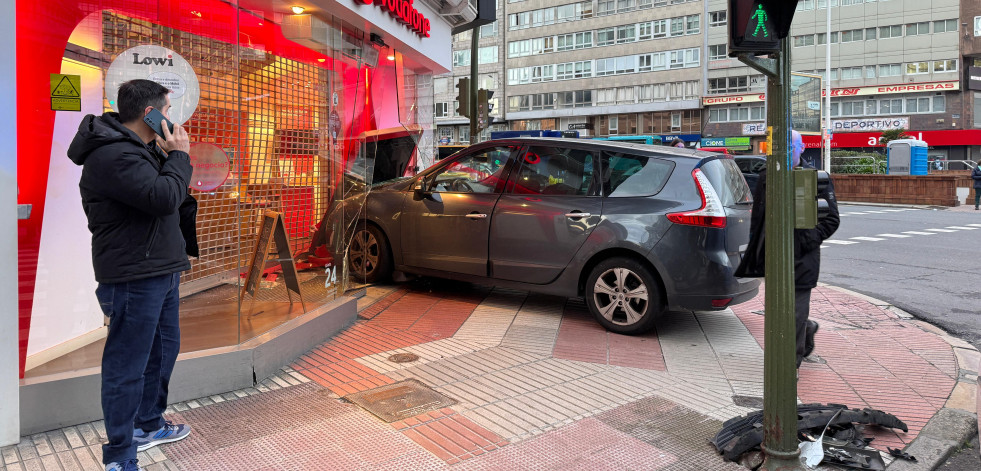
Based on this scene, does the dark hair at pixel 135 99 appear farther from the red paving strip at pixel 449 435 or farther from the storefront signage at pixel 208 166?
the red paving strip at pixel 449 435

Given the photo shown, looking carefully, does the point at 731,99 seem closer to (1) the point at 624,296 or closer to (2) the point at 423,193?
(2) the point at 423,193

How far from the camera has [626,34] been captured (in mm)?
61625

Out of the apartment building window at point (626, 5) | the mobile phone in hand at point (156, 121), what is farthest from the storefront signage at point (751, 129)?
the mobile phone in hand at point (156, 121)

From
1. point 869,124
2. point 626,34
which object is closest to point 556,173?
point 869,124

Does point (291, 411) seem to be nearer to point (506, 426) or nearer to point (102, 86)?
point (506, 426)

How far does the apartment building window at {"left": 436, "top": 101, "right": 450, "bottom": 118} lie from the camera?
224ft

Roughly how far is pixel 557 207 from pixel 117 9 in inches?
152

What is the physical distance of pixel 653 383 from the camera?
4984 mm

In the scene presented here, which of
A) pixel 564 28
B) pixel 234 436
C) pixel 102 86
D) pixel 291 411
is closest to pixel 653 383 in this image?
pixel 291 411

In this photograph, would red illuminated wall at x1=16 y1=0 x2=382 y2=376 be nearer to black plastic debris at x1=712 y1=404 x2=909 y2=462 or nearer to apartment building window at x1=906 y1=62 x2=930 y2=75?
black plastic debris at x1=712 y1=404 x2=909 y2=462

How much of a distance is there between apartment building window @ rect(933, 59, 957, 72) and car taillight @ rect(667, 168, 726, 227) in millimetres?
56631

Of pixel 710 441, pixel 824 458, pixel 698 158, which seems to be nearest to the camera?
pixel 824 458

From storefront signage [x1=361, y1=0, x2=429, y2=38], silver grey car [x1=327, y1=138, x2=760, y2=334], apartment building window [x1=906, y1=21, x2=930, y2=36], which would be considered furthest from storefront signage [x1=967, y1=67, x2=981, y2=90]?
silver grey car [x1=327, y1=138, x2=760, y2=334]

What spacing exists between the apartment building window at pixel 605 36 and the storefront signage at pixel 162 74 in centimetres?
6103
